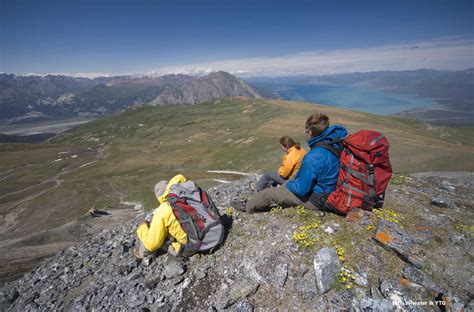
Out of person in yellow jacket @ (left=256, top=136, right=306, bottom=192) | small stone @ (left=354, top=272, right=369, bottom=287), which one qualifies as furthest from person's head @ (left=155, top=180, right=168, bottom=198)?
small stone @ (left=354, top=272, right=369, bottom=287)

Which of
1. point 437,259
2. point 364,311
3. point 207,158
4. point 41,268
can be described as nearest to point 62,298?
point 41,268

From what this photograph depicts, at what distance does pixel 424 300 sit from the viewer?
642cm

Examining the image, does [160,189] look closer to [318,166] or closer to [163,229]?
[163,229]

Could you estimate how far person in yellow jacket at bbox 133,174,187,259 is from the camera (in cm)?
859

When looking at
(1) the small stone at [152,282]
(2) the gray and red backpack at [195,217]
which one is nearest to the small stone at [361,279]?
(2) the gray and red backpack at [195,217]

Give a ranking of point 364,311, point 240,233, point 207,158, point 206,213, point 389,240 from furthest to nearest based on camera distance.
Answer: point 207,158 → point 240,233 → point 206,213 → point 389,240 → point 364,311

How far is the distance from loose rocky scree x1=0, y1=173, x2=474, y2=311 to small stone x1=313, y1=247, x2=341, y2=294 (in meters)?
0.03

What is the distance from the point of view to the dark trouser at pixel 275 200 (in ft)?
33.6

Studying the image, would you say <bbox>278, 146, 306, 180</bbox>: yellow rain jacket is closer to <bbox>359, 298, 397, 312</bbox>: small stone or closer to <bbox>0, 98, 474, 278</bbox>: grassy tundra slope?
<bbox>359, 298, 397, 312</bbox>: small stone

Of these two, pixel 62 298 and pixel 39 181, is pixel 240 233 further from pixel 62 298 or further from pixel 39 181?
pixel 39 181

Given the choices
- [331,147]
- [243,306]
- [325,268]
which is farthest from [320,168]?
[243,306]

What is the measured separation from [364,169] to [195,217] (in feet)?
20.0

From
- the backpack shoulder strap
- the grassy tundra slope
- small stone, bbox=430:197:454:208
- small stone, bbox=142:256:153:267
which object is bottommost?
the grassy tundra slope

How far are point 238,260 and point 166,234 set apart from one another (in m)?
2.82
